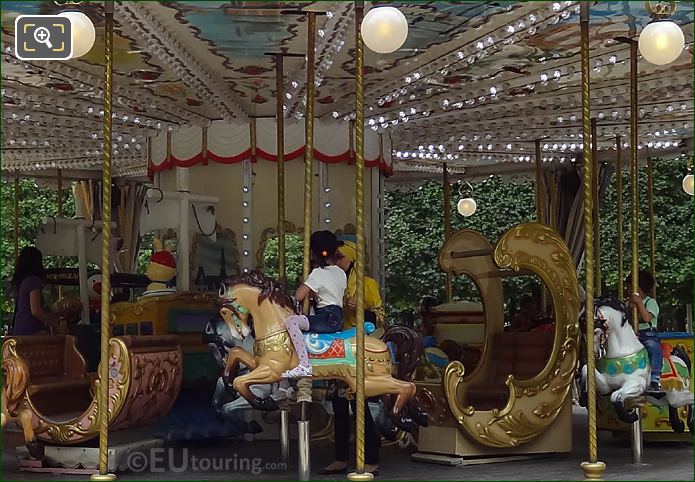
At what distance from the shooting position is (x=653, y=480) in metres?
6.23

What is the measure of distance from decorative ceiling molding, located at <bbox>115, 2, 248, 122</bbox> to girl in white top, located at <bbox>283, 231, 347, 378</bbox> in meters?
2.20

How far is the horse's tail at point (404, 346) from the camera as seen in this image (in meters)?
6.70

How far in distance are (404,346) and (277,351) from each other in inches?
36.1

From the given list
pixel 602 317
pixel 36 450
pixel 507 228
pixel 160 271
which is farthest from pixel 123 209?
pixel 602 317

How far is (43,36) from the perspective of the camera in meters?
5.91

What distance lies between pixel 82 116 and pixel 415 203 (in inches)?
460

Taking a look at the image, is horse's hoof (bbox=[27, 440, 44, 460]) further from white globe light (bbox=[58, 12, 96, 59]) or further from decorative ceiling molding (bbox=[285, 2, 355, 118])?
decorative ceiling molding (bbox=[285, 2, 355, 118])

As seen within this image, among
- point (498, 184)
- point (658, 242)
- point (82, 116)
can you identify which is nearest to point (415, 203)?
point (498, 184)

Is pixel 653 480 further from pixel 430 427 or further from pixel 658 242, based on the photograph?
pixel 658 242

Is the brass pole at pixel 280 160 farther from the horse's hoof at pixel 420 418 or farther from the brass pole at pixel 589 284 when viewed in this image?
the brass pole at pixel 589 284

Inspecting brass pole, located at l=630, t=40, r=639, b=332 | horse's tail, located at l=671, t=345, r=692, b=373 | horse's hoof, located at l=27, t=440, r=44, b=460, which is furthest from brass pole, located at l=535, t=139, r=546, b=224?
horse's hoof, located at l=27, t=440, r=44, b=460

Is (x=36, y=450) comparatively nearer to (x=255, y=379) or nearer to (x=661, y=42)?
(x=255, y=379)

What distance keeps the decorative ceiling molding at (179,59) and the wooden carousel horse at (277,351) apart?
2132 mm

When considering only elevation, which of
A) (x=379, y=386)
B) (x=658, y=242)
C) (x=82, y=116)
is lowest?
(x=379, y=386)
